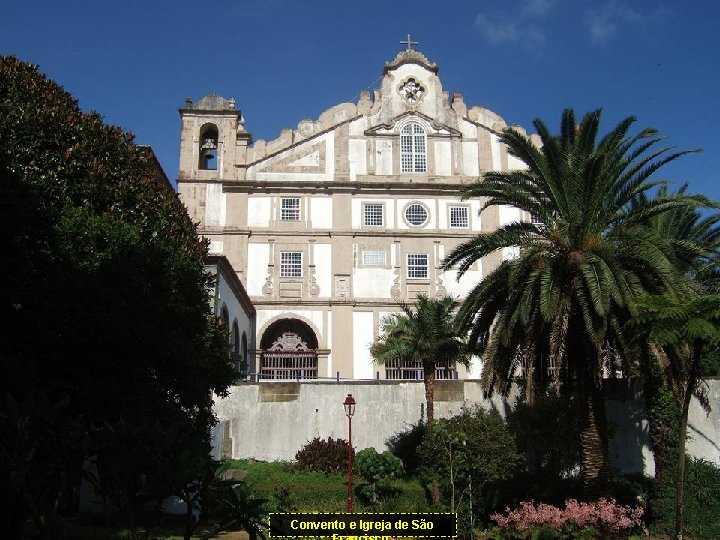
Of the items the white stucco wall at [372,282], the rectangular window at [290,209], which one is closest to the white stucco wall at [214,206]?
the rectangular window at [290,209]

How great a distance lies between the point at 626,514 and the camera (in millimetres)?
17578

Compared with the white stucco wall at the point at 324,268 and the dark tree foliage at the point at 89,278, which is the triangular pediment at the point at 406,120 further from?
the dark tree foliage at the point at 89,278

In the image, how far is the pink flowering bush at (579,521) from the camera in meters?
16.2

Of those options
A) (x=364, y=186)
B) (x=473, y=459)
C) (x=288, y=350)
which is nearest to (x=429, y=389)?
(x=473, y=459)

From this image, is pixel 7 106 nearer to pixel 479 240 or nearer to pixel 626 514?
pixel 479 240

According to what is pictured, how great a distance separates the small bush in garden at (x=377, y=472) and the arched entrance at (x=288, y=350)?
12797 mm

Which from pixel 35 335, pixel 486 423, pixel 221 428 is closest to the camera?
pixel 35 335

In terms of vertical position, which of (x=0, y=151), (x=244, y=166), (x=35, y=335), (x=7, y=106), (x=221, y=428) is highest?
(x=244, y=166)

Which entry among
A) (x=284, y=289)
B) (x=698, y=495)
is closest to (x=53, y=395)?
(x=698, y=495)

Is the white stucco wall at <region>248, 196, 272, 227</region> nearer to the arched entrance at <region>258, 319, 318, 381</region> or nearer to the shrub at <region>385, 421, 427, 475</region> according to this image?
the arched entrance at <region>258, 319, 318, 381</region>

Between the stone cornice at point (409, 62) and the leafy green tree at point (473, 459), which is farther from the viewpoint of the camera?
the stone cornice at point (409, 62)

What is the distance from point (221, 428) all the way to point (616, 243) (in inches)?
558

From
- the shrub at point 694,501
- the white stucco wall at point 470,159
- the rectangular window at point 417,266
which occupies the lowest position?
the shrub at point 694,501

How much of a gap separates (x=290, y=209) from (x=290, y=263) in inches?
107
